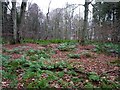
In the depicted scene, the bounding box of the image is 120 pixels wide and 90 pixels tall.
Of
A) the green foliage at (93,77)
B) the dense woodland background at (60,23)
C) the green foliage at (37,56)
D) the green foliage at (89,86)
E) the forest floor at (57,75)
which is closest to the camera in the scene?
the green foliage at (89,86)

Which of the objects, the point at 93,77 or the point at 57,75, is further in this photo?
the point at 57,75

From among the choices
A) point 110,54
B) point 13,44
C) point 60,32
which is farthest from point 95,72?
point 60,32

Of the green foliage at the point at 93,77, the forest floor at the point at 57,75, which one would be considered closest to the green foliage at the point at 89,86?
the forest floor at the point at 57,75

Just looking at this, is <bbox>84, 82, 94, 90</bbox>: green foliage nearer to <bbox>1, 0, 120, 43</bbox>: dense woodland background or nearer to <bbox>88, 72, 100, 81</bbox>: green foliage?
<bbox>88, 72, 100, 81</bbox>: green foliage

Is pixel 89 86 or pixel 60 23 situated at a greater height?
Answer: pixel 60 23

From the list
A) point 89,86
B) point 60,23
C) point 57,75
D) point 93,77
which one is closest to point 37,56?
point 57,75

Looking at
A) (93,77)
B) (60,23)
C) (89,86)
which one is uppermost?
(60,23)

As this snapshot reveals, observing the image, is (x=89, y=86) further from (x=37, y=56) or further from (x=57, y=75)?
(x=37, y=56)

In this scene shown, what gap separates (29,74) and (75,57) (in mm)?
4352

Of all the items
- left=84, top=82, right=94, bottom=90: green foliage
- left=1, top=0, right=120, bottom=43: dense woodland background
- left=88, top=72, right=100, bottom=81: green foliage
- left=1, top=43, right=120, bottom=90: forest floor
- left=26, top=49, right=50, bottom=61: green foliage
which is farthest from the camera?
left=1, top=0, right=120, bottom=43: dense woodland background

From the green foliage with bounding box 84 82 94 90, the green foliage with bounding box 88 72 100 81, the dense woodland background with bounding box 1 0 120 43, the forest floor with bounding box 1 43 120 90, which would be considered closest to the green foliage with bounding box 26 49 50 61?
the forest floor with bounding box 1 43 120 90

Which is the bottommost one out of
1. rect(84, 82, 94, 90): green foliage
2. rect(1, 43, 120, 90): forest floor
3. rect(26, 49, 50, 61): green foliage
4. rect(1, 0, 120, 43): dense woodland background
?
rect(84, 82, 94, 90): green foliage

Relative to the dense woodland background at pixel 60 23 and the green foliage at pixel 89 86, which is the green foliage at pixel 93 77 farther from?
the dense woodland background at pixel 60 23

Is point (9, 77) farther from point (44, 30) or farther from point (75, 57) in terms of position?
point (44, 30)
